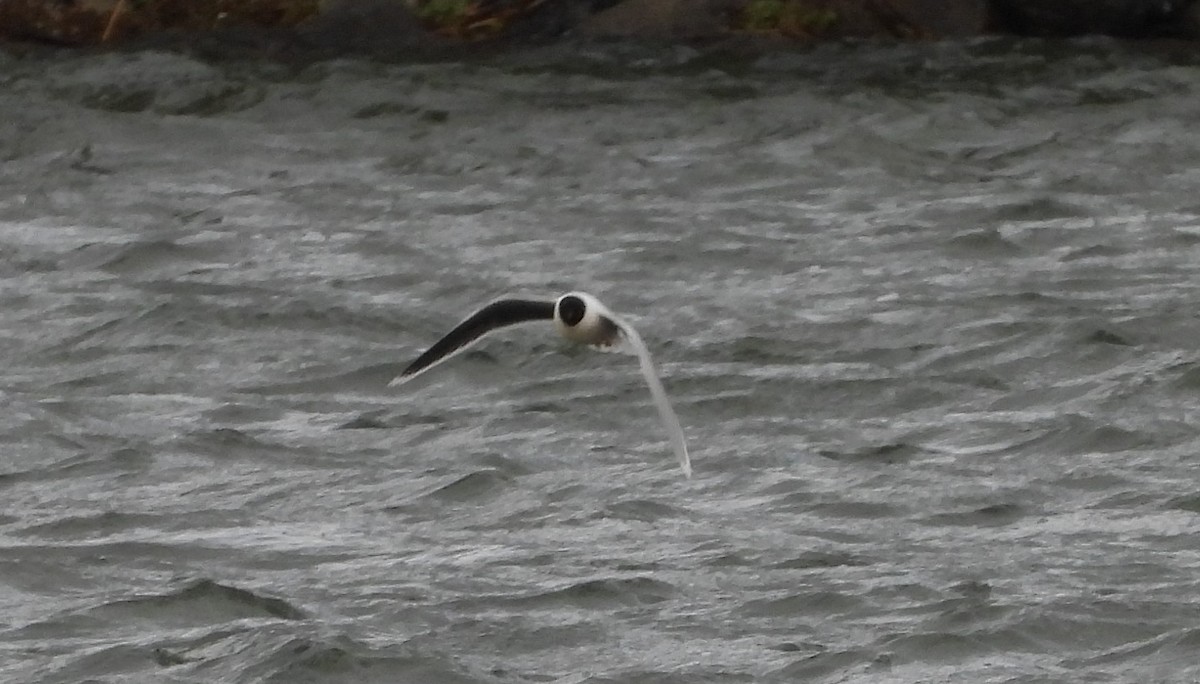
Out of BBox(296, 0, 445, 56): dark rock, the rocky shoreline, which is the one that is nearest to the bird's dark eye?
the rocky shoreline

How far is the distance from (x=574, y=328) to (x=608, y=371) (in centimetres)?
378

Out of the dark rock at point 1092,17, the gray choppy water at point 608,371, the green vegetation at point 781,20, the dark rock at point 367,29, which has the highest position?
the dark rock at point 367,29

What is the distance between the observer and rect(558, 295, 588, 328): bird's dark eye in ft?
27.6

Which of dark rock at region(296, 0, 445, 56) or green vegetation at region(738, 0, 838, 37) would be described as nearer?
green vegetation at region(738, 0, 838, 37)

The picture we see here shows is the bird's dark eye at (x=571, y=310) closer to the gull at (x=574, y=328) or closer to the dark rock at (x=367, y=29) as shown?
the gull at (x=574, y=328)

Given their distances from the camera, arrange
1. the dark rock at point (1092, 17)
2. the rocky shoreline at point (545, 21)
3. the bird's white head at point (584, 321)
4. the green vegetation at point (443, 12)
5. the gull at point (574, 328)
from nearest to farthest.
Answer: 1. the gull at point (574, 328)
2. the bird's white head at point (584, 321)
3. the dark rock at point (1092, 17)
4. the rocky shoreline at point (545, 21)
5. the green vegetation at point (443, 12)

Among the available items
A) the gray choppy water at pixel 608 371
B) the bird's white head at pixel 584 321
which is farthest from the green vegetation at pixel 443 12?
the bird's white head at pixel 584 321

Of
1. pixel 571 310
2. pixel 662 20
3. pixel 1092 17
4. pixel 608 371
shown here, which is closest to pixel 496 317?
pixel 571 310

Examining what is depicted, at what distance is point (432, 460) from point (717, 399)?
4.61 ft

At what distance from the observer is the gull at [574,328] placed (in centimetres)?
791

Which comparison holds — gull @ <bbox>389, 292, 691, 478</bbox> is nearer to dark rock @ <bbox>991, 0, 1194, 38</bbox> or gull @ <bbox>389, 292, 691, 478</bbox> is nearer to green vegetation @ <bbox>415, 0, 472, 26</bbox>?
green vegetation @ <bbox>415, 0, 472, 26</bbox>

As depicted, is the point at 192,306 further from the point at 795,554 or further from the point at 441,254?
the point at 795,554

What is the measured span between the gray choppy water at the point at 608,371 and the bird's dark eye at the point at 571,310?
3.36 feet

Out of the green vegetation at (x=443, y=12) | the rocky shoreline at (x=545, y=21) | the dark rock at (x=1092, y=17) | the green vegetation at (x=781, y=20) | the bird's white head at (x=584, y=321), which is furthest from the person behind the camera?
the green vegetation at (x=443, y=12)
